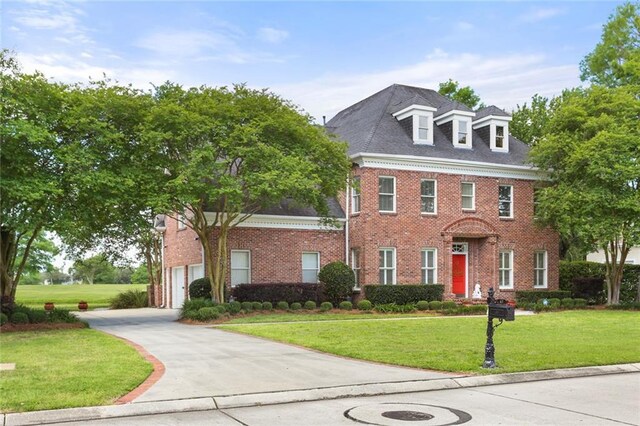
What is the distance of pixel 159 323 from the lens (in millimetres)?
22062

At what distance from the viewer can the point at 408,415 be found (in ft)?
26.5

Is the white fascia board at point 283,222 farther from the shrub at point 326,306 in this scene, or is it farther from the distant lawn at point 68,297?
the distant lawn at point 68,297

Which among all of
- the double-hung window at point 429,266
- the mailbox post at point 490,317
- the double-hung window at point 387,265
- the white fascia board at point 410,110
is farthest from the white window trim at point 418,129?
the mailbox post at point 490,317

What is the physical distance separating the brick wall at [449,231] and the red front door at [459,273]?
274 mm

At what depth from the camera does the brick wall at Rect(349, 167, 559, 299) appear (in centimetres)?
2795

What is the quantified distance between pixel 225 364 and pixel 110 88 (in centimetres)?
1253

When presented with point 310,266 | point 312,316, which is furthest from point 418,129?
point 312,316

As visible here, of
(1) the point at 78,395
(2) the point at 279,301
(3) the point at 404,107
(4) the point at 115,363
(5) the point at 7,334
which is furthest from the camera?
(3) the point at 404,107

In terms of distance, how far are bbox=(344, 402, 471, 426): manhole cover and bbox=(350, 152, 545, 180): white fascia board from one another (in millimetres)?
19261

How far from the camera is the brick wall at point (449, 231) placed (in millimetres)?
27953

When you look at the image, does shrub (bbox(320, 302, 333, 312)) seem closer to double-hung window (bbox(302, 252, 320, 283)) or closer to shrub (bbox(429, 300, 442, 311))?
double-hung window (bbox(302, 252, 320, 283))

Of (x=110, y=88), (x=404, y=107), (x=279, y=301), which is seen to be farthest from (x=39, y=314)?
(x=404, y=107)

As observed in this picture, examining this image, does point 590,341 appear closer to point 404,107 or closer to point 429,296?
point 429,296

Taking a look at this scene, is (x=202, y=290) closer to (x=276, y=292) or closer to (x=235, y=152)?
(x=276, y=292)
